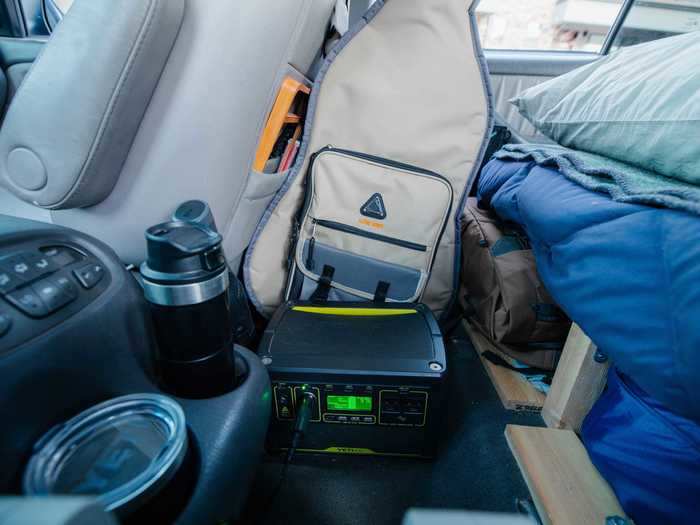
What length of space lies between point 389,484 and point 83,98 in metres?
0.77

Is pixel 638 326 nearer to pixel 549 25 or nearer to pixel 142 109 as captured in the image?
pixel 142 109

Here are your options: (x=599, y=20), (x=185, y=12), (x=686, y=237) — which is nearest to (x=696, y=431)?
(x=686, y=237)

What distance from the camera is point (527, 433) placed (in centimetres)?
71

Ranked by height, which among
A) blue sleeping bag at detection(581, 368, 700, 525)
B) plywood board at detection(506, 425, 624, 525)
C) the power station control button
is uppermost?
blue sleeping bag at detection(581, 368, 700, 525)

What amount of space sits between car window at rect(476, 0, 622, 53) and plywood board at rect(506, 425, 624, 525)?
5.89ft

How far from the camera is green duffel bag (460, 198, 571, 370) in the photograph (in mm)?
869

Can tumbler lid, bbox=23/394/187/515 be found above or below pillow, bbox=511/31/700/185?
below

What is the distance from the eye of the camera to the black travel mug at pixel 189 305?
0.36m

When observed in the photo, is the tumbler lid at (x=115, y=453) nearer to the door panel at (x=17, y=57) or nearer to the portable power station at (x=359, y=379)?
the portable power station at (x=359, y=379)

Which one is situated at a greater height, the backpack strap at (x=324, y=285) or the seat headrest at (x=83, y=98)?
the seat headrest at (x=83, y=98)

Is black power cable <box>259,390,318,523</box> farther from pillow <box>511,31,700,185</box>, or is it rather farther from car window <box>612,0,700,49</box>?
car window <box>612,0,700,49</box>

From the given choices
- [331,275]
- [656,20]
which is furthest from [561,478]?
[656,20]

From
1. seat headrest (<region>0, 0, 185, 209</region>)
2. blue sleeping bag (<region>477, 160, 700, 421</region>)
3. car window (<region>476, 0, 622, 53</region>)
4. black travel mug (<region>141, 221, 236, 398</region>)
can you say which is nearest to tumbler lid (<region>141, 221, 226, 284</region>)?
black travel mug (<region>141, 221, 236, 398</region>)

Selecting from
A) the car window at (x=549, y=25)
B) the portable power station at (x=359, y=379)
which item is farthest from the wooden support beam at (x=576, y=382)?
the car window at (x=549, y=25)
